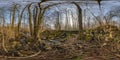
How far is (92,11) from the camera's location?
5.41 m

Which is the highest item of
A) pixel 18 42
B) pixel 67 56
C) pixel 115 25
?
pixel 115 25

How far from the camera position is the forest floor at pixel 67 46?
5141mm

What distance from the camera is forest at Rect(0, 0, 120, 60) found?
206 inches

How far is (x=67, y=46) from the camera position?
532 centimetres

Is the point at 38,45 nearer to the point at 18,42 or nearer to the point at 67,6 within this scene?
the point at 18,42

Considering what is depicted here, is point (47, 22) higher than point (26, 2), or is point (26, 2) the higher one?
point (26, 2)

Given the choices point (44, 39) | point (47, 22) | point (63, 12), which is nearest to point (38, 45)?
point (44, 39)

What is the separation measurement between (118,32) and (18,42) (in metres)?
2.26

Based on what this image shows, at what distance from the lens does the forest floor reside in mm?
5141

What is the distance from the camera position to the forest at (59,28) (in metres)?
5.23

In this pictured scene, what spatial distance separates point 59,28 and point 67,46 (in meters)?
0.46

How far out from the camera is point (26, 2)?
5.30 metres

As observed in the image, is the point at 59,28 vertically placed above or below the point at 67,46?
above

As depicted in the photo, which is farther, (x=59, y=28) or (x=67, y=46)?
(x=59, y=28)
